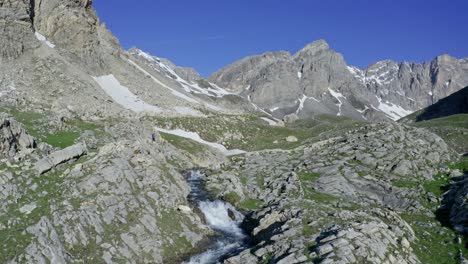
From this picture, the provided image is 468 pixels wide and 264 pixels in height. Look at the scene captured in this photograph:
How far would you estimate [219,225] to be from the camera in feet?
158

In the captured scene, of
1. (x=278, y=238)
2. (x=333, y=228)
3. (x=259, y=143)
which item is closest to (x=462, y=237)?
(x=333, y=228)

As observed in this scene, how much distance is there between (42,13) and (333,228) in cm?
12692

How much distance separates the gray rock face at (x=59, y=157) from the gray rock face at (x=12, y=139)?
9.55ft

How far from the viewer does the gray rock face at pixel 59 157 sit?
138 ft

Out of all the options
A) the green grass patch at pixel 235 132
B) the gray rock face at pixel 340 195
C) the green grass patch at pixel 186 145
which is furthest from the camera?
the green grass patch at pixel 235 132

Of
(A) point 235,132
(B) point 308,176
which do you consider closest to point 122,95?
(A) point 235,132

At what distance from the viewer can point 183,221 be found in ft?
146

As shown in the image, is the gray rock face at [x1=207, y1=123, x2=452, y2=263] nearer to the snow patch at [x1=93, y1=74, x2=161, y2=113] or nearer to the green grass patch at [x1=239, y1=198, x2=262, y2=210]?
the green grass patch at [x1=239, y1=198, x2=262, y2=210]

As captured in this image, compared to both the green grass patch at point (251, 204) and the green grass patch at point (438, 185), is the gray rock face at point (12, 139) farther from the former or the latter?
the green grass patch at point (438, 185)

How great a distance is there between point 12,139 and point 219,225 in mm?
22822

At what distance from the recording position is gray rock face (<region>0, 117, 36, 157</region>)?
4181cm

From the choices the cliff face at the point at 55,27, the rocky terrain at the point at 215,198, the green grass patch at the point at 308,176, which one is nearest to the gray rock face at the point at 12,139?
the rocky terrain at the point at 215,198

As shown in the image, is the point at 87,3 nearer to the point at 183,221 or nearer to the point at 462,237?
the point at 183,221

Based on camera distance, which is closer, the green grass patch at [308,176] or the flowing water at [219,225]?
the flowing water at [219,225]
